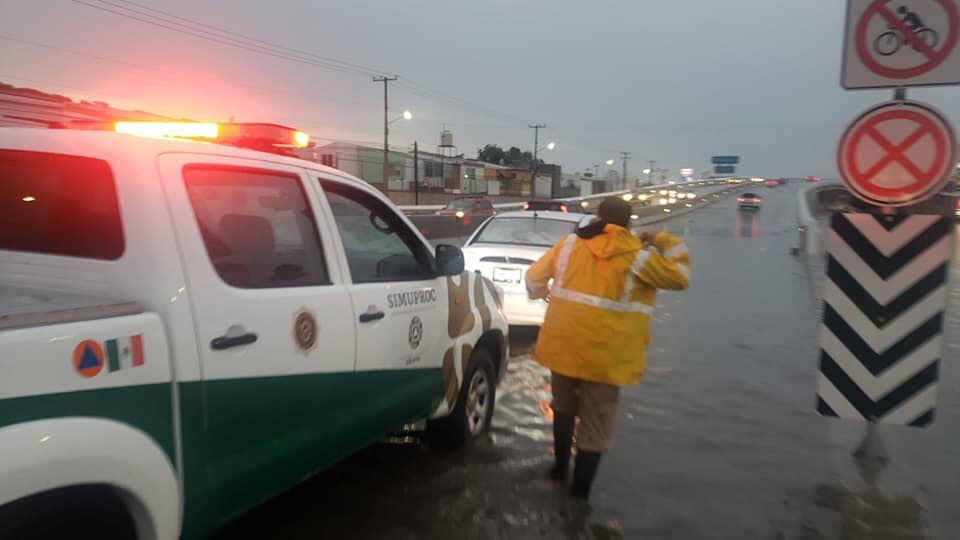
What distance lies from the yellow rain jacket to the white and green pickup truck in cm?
88

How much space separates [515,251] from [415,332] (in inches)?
185

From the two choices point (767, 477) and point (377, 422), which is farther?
point (767, 477)

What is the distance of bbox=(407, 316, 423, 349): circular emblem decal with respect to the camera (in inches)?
159

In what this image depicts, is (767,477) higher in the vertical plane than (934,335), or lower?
lower

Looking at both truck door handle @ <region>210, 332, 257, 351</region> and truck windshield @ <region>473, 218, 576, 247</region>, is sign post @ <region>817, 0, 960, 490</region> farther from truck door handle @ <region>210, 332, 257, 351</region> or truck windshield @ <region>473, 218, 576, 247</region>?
truck windshield @ <region>473, 218, 576, 247</region>

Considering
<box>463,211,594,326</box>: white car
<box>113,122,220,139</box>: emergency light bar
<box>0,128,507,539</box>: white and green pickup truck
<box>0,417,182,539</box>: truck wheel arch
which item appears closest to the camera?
<box>0,417,182,539</box>: truck wheel arch

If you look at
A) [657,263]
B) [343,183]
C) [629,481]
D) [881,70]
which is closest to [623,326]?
[657,263]

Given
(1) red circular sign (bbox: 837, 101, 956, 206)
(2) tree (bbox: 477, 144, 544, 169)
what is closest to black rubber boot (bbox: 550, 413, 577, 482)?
(1) red circular sign (bbox: 837, 101, 956, 206)

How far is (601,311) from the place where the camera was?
159 inches

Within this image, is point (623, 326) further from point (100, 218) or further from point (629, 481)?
point (100, 218)

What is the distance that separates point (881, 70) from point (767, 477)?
Result: 8.81 ft

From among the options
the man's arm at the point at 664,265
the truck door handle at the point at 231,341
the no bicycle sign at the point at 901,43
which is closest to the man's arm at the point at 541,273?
the man's arm at the point at 664,265

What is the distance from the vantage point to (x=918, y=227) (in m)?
4.71

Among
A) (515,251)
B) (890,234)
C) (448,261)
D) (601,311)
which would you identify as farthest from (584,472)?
(515,251)
